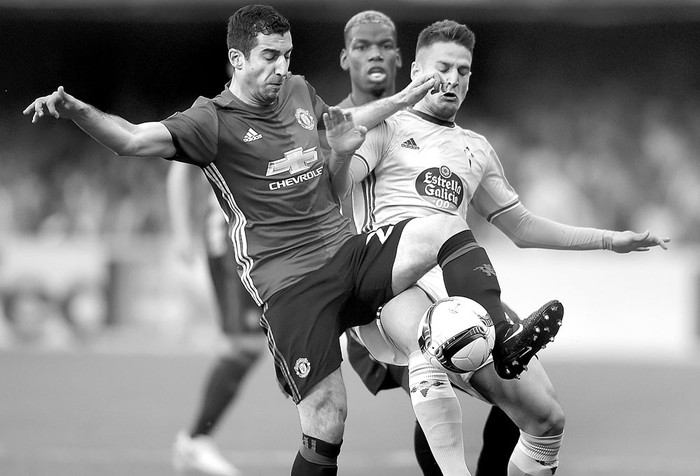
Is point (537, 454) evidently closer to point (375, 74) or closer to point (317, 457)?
point (317, 457)

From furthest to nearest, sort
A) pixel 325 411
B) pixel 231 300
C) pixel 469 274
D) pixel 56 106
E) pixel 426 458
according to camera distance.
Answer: pixel 231 300
pixel 426 458
pixel 325 411
pixel 469 274
pixel 56 106

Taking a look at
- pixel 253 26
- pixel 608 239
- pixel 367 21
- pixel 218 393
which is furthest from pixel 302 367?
pixel 218 393

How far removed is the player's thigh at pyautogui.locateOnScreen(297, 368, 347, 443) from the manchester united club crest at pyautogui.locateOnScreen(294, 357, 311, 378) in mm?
73

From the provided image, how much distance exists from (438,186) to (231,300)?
300cm

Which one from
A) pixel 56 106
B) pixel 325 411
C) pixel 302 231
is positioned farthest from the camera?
pixel 302 231

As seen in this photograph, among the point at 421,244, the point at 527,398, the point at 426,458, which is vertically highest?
the point at 421,244

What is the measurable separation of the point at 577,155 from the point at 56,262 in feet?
25.8

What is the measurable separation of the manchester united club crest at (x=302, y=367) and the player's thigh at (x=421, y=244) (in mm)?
507

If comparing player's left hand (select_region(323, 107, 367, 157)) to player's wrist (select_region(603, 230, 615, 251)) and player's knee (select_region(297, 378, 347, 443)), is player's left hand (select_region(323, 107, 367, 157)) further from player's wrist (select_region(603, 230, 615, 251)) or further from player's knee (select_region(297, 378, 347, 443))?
player's wrist (select_region(603, 230, 615, 251))

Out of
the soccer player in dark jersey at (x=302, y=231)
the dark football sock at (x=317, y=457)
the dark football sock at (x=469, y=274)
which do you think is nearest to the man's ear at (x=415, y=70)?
the soccer player in dark jersey at (x=302, y=231)

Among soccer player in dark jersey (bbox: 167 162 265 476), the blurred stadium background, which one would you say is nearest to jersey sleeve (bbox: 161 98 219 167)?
soccer player in dark jersey (bbox: 167 162 265 476)

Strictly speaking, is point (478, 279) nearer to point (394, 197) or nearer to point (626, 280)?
point (394, 197)

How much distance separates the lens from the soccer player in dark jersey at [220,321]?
7.26 m

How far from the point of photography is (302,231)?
5062 mm
